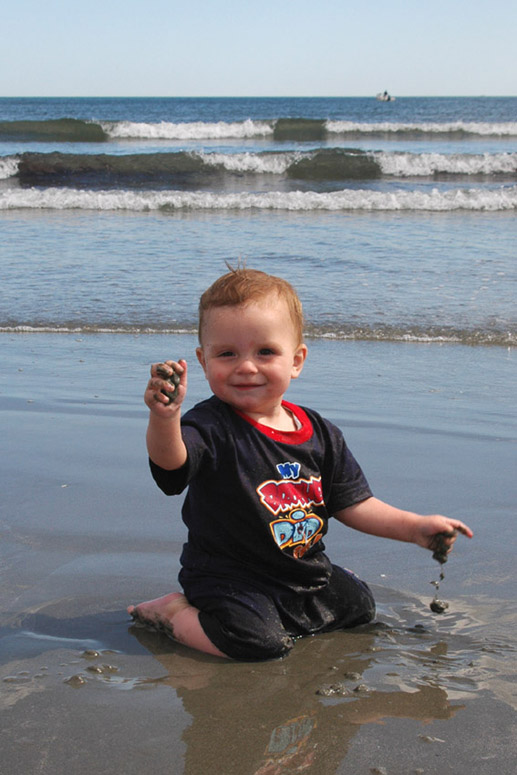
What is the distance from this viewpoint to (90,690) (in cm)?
193

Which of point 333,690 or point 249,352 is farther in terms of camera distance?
point 249,352

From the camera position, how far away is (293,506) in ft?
7.45

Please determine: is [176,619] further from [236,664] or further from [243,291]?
[243,291]

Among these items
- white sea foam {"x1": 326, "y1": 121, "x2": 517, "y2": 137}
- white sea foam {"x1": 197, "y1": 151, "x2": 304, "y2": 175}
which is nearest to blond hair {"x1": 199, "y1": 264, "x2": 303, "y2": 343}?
white sea foam {"x1": 197, "y1": 151, "x2": 304, "y2": 175}

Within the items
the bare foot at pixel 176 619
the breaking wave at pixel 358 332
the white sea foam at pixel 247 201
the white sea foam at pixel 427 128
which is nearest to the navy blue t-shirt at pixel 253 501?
the bare foot at pixel 176 619

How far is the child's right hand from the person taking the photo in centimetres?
192

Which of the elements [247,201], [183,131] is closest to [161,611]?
[247,201]

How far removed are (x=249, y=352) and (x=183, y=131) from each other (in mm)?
32938

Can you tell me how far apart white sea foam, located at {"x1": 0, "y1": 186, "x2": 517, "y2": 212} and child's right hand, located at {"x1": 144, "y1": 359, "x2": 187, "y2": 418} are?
1200 centimetres

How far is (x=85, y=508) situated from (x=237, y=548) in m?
1.00

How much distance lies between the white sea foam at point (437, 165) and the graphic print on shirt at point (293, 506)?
1961cm

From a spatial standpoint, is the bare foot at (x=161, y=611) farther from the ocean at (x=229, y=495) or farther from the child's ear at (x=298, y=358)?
the child's ear at (x=298, y=358)

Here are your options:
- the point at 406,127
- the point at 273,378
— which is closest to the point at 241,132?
the point at 406,127

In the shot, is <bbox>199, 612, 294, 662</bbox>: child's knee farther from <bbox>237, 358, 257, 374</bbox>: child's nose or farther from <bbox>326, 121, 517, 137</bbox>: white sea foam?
<bbox>326, 121, 517, 137</bbox>: white sea foam
